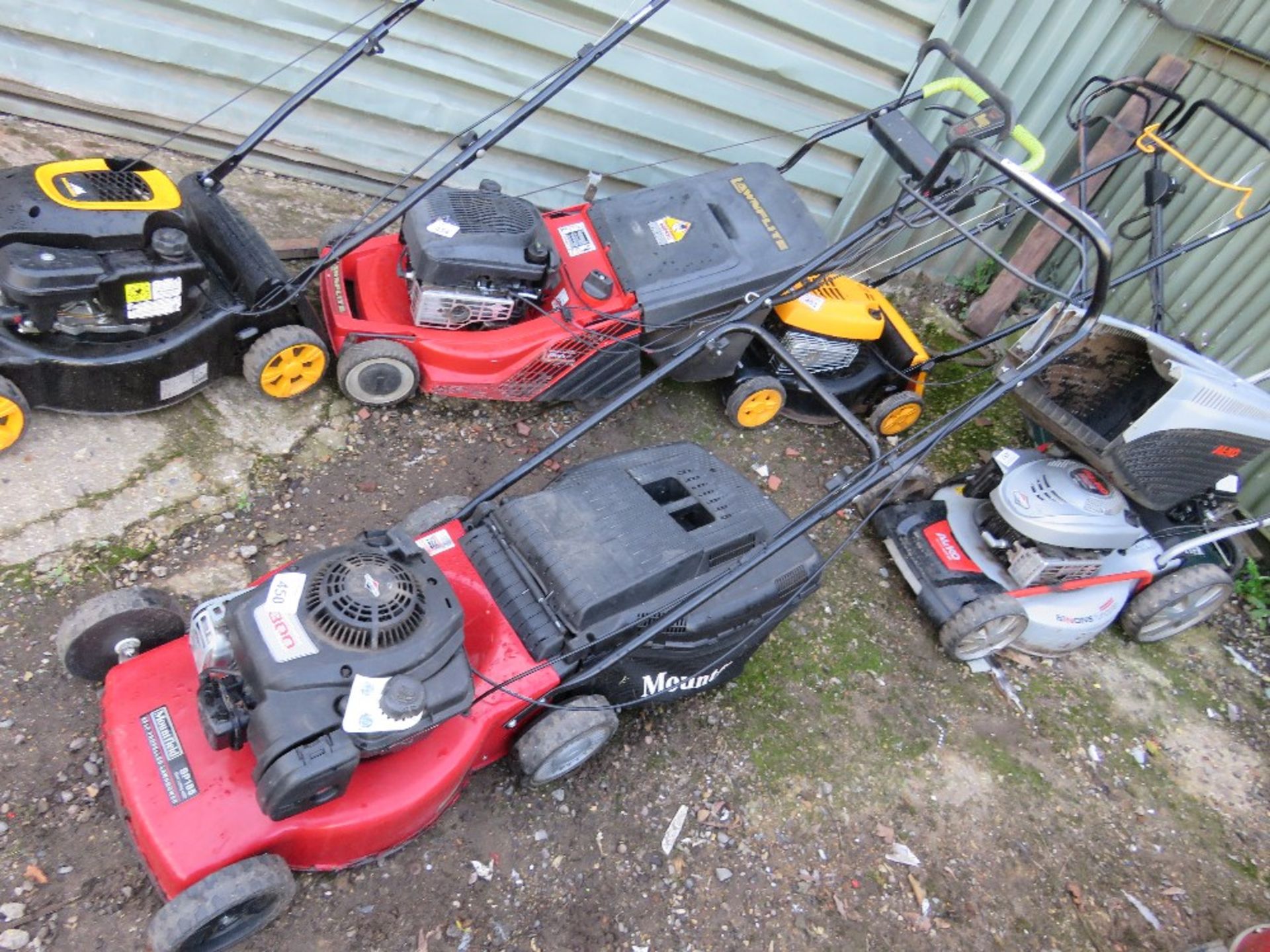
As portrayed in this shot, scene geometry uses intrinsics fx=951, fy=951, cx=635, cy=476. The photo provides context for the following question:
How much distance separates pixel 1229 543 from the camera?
3672 mm

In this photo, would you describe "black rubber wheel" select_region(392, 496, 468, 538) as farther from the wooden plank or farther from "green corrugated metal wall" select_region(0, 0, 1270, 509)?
the wooden plank

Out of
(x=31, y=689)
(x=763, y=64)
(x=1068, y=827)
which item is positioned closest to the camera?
(x=31, y=689)

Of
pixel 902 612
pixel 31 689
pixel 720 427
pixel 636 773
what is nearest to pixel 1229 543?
pixel 902 612

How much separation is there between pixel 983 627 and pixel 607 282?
1733 mm

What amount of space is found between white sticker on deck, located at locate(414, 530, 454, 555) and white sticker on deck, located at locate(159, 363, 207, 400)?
1.11 meters

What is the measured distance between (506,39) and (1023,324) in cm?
246

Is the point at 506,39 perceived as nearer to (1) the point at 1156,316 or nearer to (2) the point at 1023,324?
(2) the point at 1023,324

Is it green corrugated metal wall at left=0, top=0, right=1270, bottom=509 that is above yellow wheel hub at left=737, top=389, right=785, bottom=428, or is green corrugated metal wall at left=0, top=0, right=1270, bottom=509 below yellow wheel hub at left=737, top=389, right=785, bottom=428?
above

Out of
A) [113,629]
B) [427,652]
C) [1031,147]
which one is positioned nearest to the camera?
[427,652]

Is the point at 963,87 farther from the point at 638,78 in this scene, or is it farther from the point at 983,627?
the point at 983,627

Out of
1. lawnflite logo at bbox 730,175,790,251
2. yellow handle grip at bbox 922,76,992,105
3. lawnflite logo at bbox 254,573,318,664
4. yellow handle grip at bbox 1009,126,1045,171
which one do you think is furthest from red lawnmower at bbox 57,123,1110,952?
lawnflite logo at bbox 730,175,790,251

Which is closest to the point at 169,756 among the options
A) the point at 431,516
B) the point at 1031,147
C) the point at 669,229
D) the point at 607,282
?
the point at 431,516

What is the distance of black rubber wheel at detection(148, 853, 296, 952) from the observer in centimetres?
187

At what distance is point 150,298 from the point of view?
109 inches
